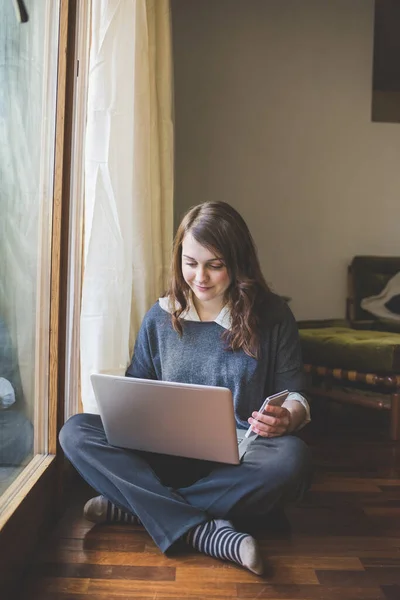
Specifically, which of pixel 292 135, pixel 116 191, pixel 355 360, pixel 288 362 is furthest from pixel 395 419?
pixel 292 135

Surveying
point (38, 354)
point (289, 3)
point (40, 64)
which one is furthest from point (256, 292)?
point (289, 3)

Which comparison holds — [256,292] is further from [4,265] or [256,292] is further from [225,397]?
[4,265]

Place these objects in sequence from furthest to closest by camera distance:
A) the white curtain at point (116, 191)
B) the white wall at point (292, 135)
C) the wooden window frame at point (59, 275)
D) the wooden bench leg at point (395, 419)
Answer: the white wall at point (292, 135)
the wooden bench leg at point (395, 419)
the white curtain at point (116, 191)
the wooden window frame at point (59, 275)

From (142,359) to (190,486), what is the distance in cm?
37

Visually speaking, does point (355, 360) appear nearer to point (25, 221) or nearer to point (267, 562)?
point (267, 562)

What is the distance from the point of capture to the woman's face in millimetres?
1419

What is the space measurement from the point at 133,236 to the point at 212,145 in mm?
1598

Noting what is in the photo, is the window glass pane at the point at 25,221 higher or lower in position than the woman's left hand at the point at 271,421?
higher

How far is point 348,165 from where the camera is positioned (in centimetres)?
316

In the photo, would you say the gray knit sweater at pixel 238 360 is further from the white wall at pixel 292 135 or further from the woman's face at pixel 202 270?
the white wall at pixel 292 135

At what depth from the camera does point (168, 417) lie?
4.17 feet

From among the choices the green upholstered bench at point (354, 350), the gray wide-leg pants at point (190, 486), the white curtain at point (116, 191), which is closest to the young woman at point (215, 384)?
the gray wide-leg pants at point (190, 486)

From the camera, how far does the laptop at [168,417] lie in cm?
120

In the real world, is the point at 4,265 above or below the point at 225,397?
above
